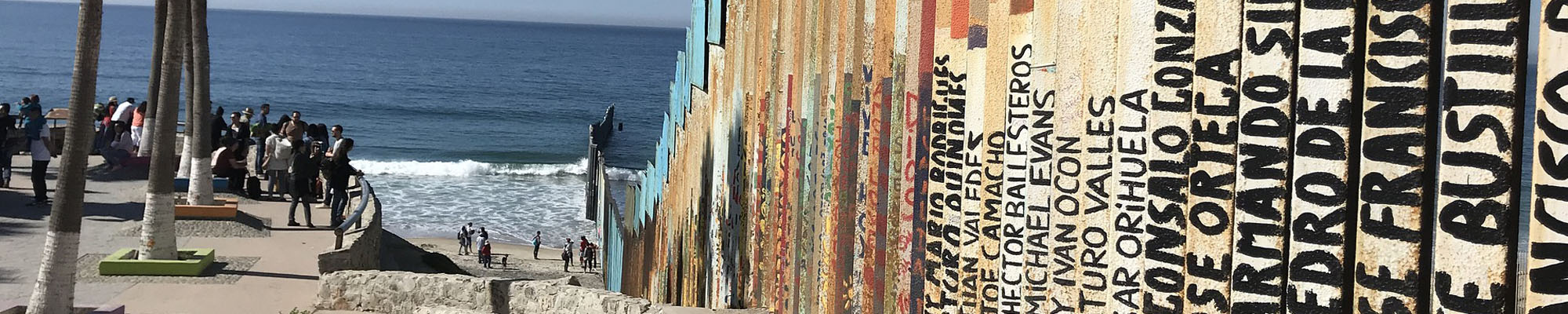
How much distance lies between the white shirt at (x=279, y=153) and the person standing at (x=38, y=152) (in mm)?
2758

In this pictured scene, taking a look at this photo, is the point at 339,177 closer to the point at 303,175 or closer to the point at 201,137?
the point at 303,175

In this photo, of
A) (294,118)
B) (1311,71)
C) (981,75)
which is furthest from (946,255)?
(294,118)

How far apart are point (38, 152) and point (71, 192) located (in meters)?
8.77

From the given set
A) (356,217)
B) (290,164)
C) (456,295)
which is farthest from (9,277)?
(456,295)

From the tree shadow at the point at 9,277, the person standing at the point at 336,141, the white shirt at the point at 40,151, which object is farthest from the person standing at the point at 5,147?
the tree shadow at the point at 9,277

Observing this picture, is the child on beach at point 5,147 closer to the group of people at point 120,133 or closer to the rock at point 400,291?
the group of people at point 120,133

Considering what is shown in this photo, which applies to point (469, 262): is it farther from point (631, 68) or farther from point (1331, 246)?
point (631, 68)

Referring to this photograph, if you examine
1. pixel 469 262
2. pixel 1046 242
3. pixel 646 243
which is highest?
pixel 1046 242

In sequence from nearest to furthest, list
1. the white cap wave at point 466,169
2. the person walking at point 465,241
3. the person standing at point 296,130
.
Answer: the person standing at point 296,130 < the person walking at point 465,241 < the white cap wave at point 466,169

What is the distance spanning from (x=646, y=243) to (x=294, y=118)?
824 centimetres

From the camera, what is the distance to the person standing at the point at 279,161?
1836 centimetres

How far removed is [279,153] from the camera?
1841 centimetres

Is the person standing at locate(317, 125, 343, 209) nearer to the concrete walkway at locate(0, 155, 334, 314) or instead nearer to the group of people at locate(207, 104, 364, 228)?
the group of people at locate(207, 104, 364, 228)

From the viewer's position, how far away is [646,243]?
1341 cm
